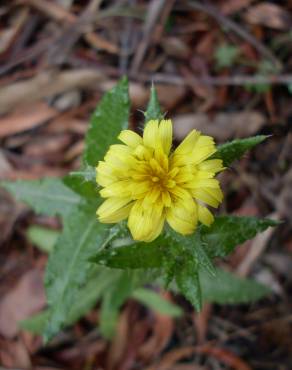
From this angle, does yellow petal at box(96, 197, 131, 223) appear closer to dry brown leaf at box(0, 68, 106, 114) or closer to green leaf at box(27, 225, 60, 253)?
green leaf at box(27, 225, 60, 253)

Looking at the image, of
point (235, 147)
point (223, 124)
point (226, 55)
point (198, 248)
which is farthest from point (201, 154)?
point (226, 55)

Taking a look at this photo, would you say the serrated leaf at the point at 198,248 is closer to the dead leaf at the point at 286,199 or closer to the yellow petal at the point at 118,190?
the yellow petal at the point at 118,190

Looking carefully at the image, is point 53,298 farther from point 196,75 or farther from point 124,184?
point 196,75

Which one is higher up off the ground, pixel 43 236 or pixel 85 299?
pixel 43 236

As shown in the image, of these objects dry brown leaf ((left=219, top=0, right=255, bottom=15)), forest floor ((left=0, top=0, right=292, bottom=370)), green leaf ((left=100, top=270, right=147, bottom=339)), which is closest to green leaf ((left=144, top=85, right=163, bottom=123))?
green leaf ((left=100, top=270, right=147, bottom=339))

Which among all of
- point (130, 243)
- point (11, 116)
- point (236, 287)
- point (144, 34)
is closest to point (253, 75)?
point (144, 34)

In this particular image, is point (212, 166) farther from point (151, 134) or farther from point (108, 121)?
point (108, 121)

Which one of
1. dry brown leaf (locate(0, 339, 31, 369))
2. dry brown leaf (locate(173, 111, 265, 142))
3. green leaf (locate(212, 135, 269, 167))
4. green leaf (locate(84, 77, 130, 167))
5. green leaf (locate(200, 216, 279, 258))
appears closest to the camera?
green leaf (locate(212, 135, 269, 167))
